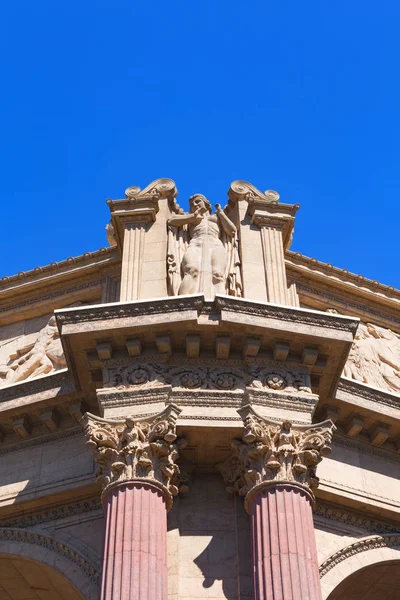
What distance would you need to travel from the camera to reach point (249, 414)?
20.8 m

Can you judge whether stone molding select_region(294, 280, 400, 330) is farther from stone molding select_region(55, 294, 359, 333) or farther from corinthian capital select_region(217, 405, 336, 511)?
corinthian capital select_region(217, 405, 336, 511)

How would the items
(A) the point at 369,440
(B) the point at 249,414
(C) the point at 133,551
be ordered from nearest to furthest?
(C) the point at 133,551 → (B) the point at 249,414 → (A) the point at 369,440

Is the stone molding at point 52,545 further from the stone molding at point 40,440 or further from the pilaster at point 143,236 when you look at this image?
the pilaster at point 143,236

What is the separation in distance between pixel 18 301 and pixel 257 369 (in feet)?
25.8

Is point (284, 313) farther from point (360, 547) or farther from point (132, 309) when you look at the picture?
point (360, 547)

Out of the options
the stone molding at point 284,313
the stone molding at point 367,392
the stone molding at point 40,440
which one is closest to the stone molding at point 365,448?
the stone molding at point 367,392

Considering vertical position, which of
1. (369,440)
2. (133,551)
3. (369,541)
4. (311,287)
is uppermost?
(311,287)

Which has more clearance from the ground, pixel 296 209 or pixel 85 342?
pixel 296 209

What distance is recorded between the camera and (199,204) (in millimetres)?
26141

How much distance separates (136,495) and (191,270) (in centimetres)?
617

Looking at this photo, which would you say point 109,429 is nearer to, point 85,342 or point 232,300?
point 85,342

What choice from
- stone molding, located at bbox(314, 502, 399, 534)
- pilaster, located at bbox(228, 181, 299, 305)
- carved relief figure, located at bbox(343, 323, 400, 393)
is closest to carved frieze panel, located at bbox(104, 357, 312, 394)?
stone molding, located at bbox(314, 502, 399, 534)

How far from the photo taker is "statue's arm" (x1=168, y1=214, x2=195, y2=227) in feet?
84.8

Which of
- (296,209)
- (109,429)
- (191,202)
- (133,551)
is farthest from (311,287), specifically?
(133,551)
